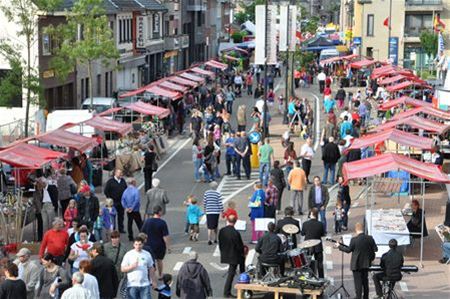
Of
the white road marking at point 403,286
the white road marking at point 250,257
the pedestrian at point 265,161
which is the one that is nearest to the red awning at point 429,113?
the pedestrian at point 265,161

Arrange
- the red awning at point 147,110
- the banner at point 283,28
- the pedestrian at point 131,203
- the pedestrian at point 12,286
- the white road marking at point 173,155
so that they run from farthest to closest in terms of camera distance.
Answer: the banner at point 283,28
the red awning at point 147,110
the white road marking at point 173,155
the pedestrian at point 131,203
the pedestrian at point 12,286

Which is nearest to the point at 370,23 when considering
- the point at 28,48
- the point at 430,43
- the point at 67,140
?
the point at 430,43

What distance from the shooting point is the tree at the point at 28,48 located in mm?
40344

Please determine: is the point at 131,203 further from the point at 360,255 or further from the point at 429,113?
the point at 429,113

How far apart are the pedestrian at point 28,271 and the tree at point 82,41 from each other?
90.2 ft

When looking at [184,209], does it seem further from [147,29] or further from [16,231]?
[147,29]

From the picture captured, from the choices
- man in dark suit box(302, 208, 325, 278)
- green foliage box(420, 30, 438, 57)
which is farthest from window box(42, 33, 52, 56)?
green foliage box(420, 30, 438, 57)

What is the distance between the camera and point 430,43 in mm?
83625

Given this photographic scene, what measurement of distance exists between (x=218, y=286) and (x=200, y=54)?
73470mm

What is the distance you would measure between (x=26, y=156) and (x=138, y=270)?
689 centimetres

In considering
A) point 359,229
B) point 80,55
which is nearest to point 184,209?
point 359,229

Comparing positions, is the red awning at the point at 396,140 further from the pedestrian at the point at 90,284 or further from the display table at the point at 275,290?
the pedestrian at the point at 90,284

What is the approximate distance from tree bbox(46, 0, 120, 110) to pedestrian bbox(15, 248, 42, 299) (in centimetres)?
2748

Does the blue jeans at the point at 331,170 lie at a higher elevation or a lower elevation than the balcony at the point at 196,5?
lower
